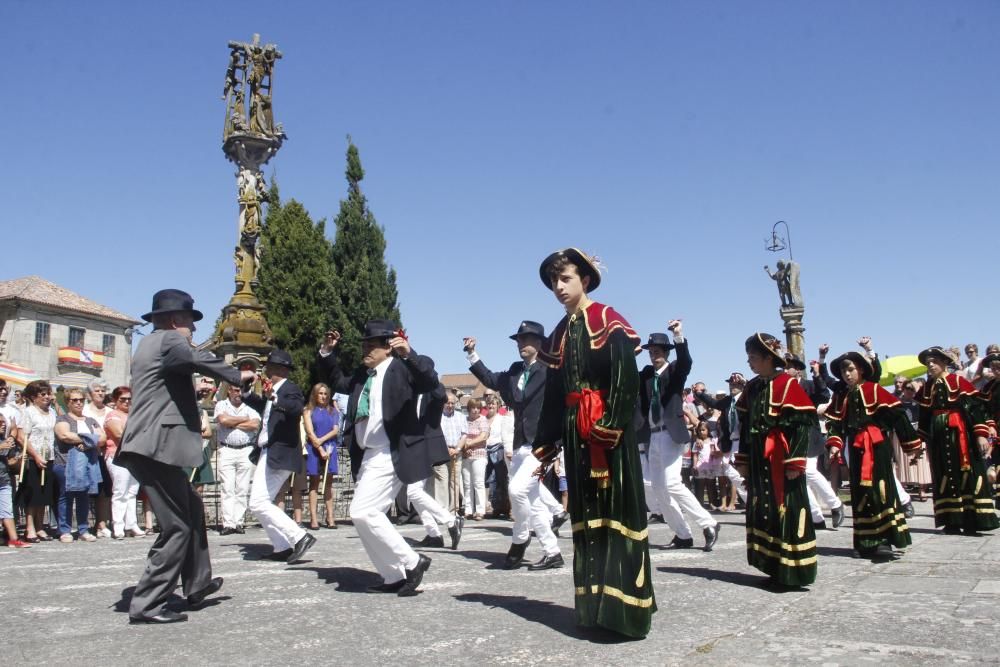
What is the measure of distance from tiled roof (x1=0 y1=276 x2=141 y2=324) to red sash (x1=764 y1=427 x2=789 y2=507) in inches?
2356

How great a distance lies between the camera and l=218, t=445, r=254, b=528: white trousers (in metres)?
11.6

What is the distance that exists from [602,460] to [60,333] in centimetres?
6278

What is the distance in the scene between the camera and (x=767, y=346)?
6.73 metres

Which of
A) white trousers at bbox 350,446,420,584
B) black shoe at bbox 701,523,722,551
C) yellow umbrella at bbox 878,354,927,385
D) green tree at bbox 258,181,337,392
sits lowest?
black shoe at bbox 701,523,722,551

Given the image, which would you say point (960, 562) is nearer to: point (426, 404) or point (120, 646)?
point (426, 404)

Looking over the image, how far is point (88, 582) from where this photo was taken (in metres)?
6.95

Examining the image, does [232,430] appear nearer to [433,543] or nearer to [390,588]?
[433,543]

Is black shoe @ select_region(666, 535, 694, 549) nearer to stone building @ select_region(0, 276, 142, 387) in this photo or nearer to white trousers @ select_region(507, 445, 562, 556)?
white trousers @ select_region(507, 445, 562, 556)

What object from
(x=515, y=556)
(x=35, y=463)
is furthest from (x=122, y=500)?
(x=515, y=556)

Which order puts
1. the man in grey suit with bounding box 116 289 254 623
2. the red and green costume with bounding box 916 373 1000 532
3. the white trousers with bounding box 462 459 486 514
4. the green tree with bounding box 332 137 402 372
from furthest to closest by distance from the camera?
the green tree with bounding box 332 137 402 372 → the white trousers with bounding box 462 459 486 514 → the red and green costume with bounding box 916 373 1000 532 → the man in grey suit with bounding box 116 289 254 623

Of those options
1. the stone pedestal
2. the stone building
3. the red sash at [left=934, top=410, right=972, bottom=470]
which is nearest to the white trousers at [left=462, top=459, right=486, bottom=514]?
the red sash at [left=934, top=410, right=972, bottom=470]

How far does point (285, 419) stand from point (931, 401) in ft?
24.7

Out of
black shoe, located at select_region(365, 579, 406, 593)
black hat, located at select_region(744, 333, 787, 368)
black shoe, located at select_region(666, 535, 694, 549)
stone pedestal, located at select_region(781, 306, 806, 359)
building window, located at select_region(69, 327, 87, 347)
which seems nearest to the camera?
black shoe, located at select_region(365, 579, 406, 593)

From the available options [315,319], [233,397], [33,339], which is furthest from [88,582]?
[33,339]
